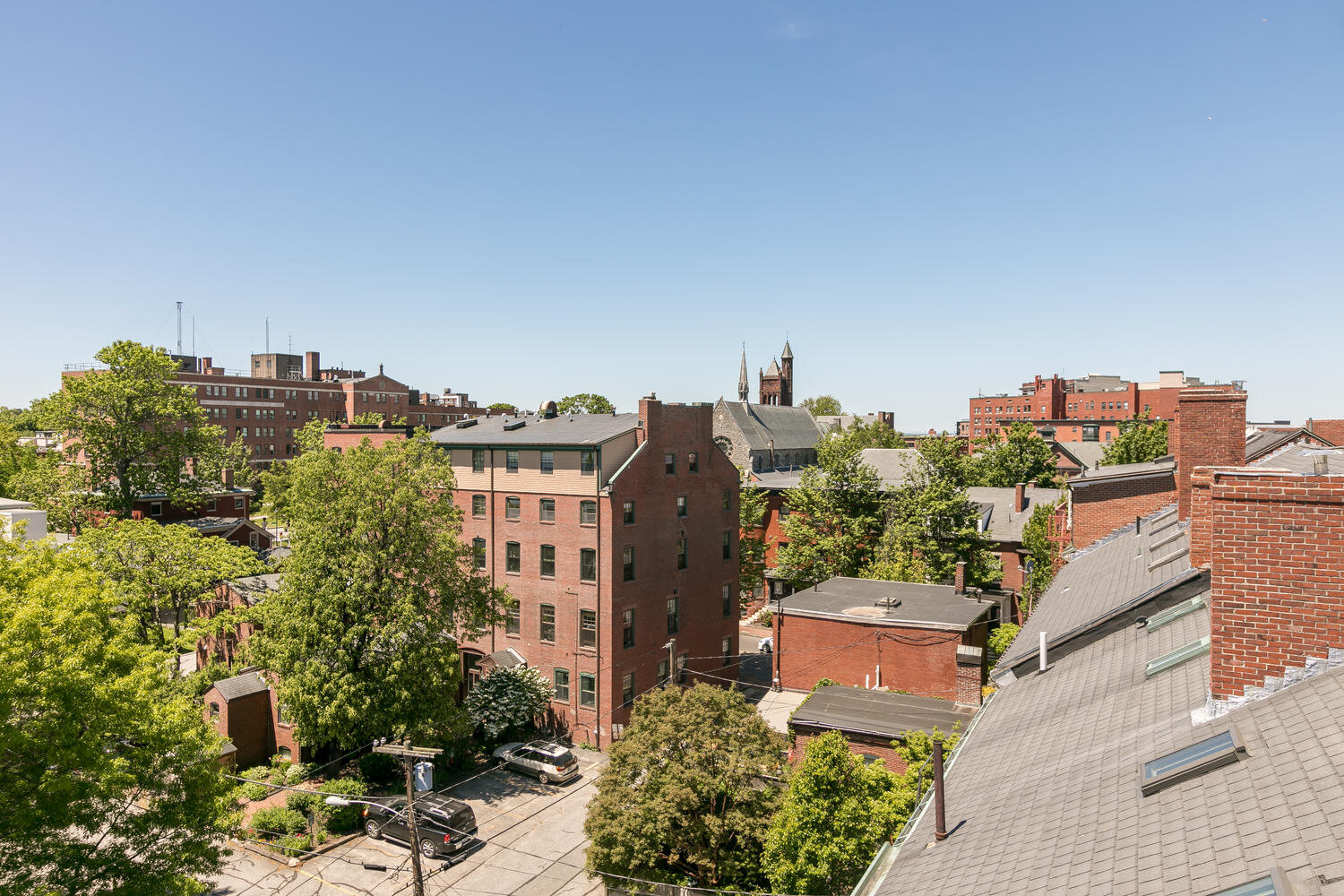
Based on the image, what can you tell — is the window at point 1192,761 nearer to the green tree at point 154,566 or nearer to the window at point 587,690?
the window at point 587,690

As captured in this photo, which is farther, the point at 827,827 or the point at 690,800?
the point at 690,800

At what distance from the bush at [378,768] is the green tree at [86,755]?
13.2 metres

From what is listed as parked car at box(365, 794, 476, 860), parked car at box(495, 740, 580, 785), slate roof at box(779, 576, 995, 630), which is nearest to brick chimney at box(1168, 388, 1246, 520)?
slate roof at box(779, 576, 995, 630)

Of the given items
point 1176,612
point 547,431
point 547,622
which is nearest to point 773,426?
point 547,431

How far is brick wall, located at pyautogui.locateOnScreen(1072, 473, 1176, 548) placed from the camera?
28719 mm

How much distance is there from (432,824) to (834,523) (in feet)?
104

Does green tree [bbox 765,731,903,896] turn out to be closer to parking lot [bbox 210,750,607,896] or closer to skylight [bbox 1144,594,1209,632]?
skylight [bbox 1144,594,1209,632]

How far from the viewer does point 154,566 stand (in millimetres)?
36281

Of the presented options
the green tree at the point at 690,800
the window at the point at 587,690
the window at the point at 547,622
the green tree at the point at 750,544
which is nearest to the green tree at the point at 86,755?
the green tree at the point at 690,800

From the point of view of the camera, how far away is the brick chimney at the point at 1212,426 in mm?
20719

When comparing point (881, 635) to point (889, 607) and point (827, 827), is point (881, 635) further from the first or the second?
point (827, 827)

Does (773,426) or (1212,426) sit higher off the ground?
(773,426)

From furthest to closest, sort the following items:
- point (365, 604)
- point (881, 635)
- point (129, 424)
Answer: point (129, 424), point (881, 635), point (365, 604)

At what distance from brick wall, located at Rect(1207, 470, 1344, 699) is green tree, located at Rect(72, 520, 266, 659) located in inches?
1515
